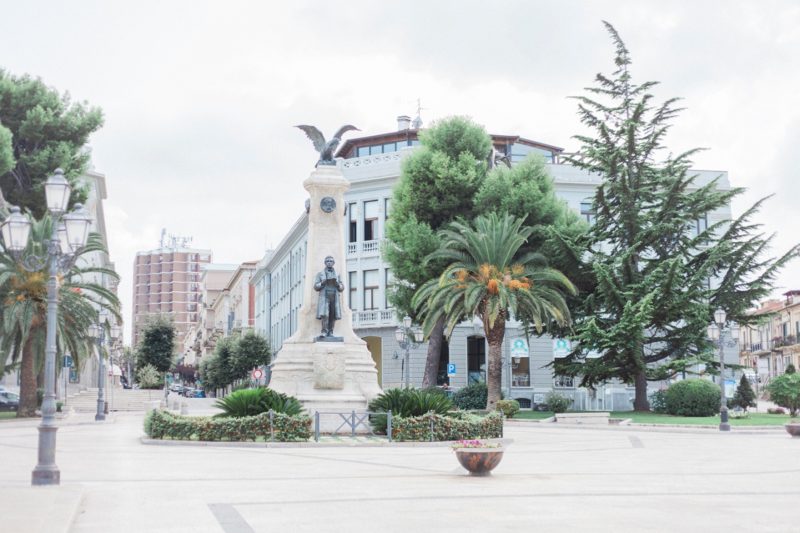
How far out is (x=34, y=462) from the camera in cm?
1795

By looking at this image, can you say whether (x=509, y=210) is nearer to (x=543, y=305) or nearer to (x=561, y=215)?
(x=561, y=215)

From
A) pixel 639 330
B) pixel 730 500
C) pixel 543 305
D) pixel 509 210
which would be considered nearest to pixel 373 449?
pixel 730 500

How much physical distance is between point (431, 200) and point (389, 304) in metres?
10.3

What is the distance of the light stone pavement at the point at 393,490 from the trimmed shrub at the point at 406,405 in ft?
6.82

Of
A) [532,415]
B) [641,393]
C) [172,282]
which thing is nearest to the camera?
[641,393]

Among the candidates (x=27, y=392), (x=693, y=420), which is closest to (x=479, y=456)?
(x=693, y=420)

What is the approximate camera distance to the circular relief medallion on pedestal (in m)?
28.1

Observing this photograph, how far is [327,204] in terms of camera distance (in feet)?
92.2

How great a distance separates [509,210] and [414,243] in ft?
15.4

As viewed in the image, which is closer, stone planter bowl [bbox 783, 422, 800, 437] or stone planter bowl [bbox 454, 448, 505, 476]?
stone planter bowl [bbox 454, 448, 505, 476]

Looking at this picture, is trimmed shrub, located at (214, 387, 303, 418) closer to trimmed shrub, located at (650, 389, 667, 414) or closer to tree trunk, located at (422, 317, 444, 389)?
tree trunk, located at (422, 317, 444, 389)

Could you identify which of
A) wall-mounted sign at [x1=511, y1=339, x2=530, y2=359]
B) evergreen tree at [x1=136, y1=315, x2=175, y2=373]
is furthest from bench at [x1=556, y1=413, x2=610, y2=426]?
evergreen tree at [x1=136, y1=315, x2=175, y2=373]

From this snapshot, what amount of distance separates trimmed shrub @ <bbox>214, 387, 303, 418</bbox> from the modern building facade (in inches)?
1008

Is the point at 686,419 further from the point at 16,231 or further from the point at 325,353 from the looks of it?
the point at 16,231
